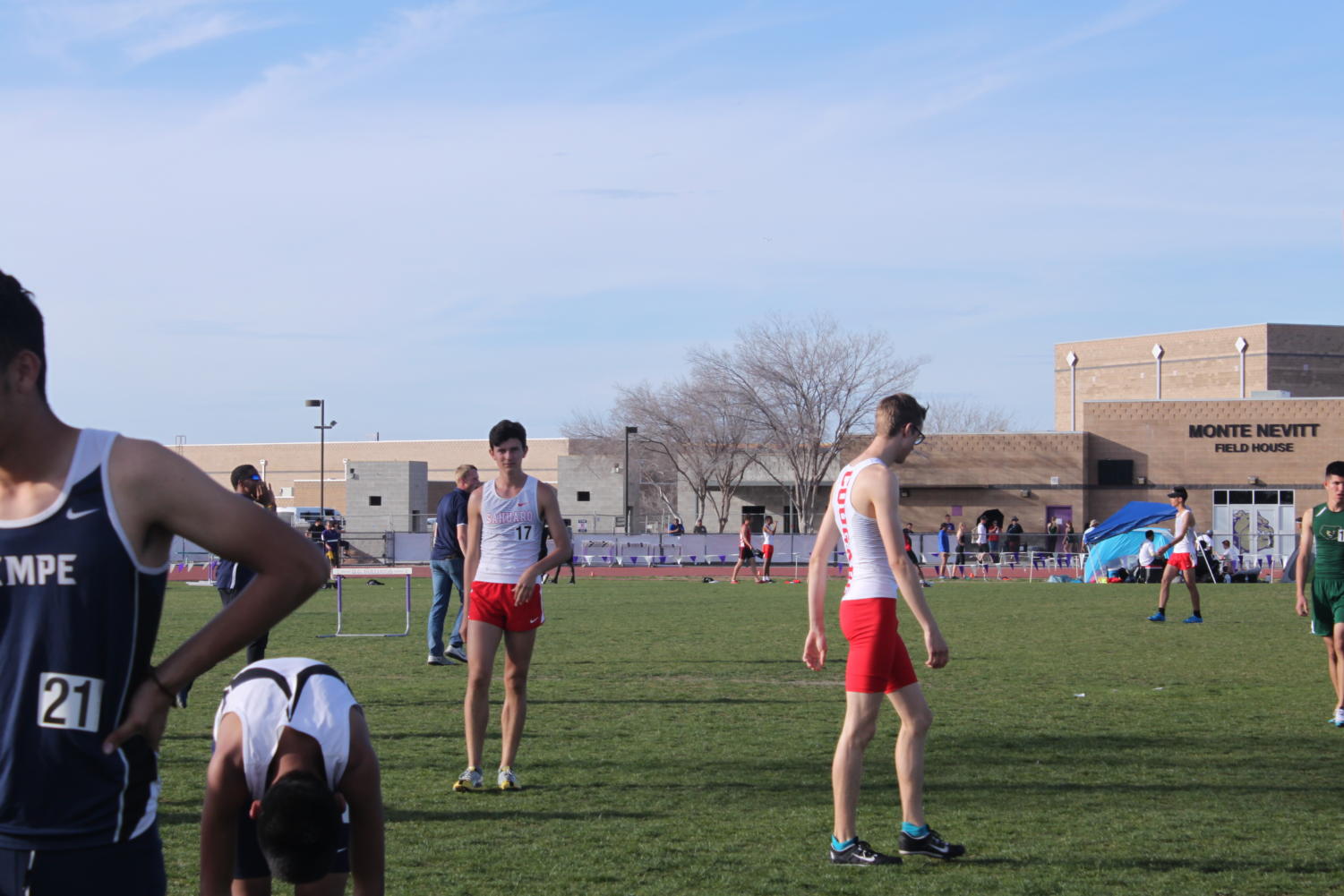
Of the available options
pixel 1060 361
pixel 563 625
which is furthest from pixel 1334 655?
pixel 1060 361

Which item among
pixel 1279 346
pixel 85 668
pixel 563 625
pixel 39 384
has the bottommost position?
pixel 563 625

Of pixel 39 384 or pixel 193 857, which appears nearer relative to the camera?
pixel 39 384

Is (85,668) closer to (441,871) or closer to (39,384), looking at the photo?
(39,384)

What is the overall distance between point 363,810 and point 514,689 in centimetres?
414

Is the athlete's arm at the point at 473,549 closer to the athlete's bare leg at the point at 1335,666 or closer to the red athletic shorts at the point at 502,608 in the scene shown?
the red athletic shorts at the point at 502,608

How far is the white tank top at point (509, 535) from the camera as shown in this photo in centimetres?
783

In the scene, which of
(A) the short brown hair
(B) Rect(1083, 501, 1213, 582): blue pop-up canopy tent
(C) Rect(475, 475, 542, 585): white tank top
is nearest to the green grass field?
(C) Rect(475, 475, 542, 585): white tank top

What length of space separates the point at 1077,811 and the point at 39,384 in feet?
19.5

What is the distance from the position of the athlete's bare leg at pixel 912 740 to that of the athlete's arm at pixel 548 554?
6.85 feet

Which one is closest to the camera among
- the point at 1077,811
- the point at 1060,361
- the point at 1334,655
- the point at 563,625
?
the point at 1077,811

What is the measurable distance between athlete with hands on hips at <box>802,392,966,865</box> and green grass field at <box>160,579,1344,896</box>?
0.17 m

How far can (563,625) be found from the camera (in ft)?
66.2

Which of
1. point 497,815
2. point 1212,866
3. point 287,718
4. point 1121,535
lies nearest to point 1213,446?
point 1121,535

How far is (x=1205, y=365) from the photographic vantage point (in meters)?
87.9
